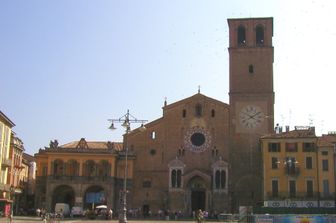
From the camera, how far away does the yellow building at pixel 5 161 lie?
56.0 meters

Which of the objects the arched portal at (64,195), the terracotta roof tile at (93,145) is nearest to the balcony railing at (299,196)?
the terracotta roof tile at (93,145)

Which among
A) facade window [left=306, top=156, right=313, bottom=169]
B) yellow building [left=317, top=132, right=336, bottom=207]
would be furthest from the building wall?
yellow building [left=317, top=132, right=336, bottom=207]

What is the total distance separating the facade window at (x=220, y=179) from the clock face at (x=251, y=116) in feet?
19.1

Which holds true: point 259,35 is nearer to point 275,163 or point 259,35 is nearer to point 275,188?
point 275,163

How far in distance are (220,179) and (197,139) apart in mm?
5338

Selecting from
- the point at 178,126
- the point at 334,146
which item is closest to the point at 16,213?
the point at 178,126

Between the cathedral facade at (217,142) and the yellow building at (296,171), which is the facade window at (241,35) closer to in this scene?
the cathedral facade at (217,142)

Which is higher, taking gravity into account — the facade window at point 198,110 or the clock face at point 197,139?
the facade window at point 198,110

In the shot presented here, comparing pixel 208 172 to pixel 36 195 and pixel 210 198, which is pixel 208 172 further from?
pixel 36 195

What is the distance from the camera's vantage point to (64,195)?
Result: 66688 mm

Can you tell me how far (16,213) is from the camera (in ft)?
216

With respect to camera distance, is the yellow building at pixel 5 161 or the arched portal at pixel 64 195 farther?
the arched portal at pixel 64 195

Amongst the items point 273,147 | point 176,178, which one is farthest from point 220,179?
point 273,147

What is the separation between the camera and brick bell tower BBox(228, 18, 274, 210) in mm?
62188
